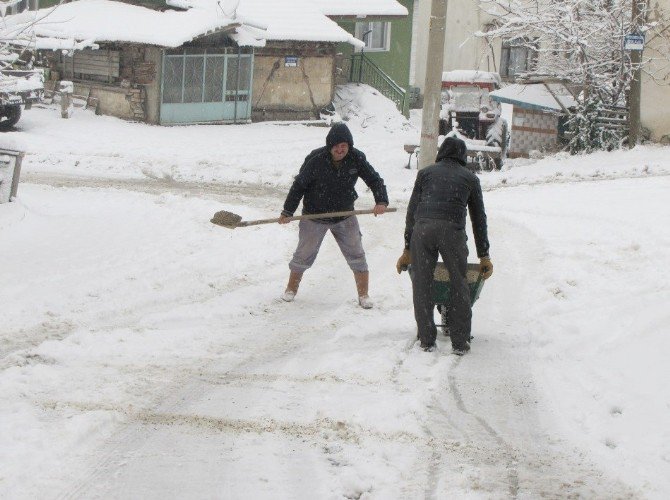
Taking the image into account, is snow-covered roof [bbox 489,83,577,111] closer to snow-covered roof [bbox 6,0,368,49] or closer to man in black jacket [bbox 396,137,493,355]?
snow-covered roof [bbox 6,0,368,49]

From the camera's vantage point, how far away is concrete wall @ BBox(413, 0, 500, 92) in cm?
4012

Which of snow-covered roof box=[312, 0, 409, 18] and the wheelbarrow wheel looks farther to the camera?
snow-covered roof box=[312, 0, 409, 18]

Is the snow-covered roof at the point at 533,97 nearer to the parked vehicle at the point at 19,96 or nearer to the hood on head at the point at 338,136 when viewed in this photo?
the parked vehicle at the point at 19,96

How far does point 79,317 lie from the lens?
8672mm

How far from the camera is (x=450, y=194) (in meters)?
7.93

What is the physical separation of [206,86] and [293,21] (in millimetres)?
3800

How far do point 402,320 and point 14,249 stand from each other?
179 inches

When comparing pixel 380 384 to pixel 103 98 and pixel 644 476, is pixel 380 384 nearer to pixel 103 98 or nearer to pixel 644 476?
pixel 644 476

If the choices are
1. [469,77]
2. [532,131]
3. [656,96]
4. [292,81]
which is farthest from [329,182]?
[292,81]

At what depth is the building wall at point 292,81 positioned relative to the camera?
95.2 feet

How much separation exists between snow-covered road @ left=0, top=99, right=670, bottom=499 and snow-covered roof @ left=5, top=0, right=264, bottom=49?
12.2 meters

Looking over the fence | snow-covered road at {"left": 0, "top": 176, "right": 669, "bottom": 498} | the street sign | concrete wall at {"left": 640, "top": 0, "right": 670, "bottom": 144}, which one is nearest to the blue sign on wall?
the fence

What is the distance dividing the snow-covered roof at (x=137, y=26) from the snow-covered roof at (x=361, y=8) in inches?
217

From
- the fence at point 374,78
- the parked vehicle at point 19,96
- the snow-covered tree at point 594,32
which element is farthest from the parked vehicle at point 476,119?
the fence at point 374,78
